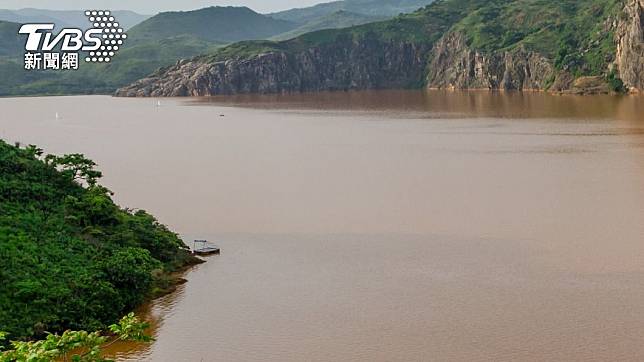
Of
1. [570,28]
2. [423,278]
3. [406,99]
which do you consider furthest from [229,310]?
[570,28]

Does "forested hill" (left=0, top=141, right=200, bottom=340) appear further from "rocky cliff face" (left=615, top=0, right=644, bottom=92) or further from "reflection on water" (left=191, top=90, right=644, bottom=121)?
"rocky cliff face" (left=615, top=0, right=644, bottom=92)

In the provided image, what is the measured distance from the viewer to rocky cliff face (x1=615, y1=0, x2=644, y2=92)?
152 metres

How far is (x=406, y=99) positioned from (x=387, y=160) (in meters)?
106

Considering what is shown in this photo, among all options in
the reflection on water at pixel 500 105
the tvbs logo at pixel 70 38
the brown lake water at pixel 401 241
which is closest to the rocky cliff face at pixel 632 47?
the reflection on water at pixel 500 105

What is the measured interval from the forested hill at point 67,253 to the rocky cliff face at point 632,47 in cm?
13047

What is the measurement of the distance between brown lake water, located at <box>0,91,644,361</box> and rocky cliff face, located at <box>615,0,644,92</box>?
210 feet

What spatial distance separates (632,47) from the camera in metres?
155

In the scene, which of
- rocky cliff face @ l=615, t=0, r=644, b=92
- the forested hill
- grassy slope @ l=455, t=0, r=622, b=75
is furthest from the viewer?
grassy slope @ l=455, t=0, r=622, b=75

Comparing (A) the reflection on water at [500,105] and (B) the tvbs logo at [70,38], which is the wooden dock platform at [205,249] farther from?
(A) the reflection on water at [500,105]

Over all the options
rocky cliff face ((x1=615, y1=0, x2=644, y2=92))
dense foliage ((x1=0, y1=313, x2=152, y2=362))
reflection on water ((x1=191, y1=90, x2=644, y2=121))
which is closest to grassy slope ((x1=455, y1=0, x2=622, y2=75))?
rocky cliff face ((x1=615, y1=0, x2=644, y2=92))

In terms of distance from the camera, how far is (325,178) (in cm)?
6406

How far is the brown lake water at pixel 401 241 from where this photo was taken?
29375mm

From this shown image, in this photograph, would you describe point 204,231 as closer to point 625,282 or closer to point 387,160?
point 625,282

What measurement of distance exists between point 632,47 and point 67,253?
463 ft
